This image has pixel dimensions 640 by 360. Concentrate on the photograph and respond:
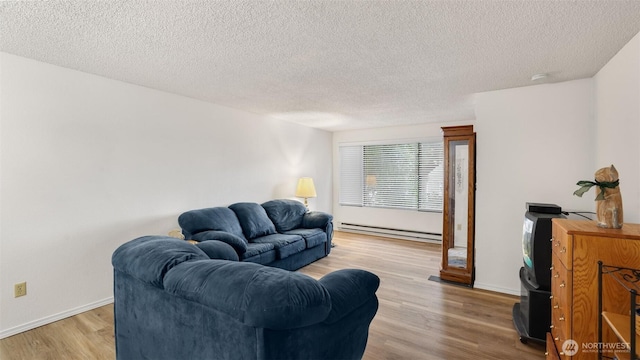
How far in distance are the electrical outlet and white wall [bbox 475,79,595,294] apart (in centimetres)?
464

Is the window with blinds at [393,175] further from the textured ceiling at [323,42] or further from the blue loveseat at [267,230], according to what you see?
the textured ceiling at [323,42]

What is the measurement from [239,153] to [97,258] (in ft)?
7.49

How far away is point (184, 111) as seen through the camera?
383 centimetres

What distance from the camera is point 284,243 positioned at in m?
3.92

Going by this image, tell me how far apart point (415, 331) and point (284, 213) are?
9.14 feet

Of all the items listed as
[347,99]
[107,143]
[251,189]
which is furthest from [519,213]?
[107,143]

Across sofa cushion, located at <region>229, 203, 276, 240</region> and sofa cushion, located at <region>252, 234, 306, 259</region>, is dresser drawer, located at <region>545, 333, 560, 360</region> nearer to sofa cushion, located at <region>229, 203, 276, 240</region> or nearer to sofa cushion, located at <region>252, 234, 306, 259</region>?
sofa cushion, located at <region>252, 234, 306, 259</region>

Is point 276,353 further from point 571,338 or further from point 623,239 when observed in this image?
point 623,239

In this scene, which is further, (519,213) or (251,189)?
(251,189)

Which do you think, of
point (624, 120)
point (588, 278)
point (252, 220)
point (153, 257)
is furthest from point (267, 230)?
point (624, 120)

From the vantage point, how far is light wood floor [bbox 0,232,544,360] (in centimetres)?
225

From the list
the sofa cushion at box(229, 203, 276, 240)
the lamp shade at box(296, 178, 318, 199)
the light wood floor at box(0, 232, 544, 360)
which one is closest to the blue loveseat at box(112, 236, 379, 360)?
the light wood floor at box(0, 232, 544, 360)

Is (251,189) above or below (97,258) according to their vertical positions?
above

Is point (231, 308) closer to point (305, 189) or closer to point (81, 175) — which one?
point (81, 175)
